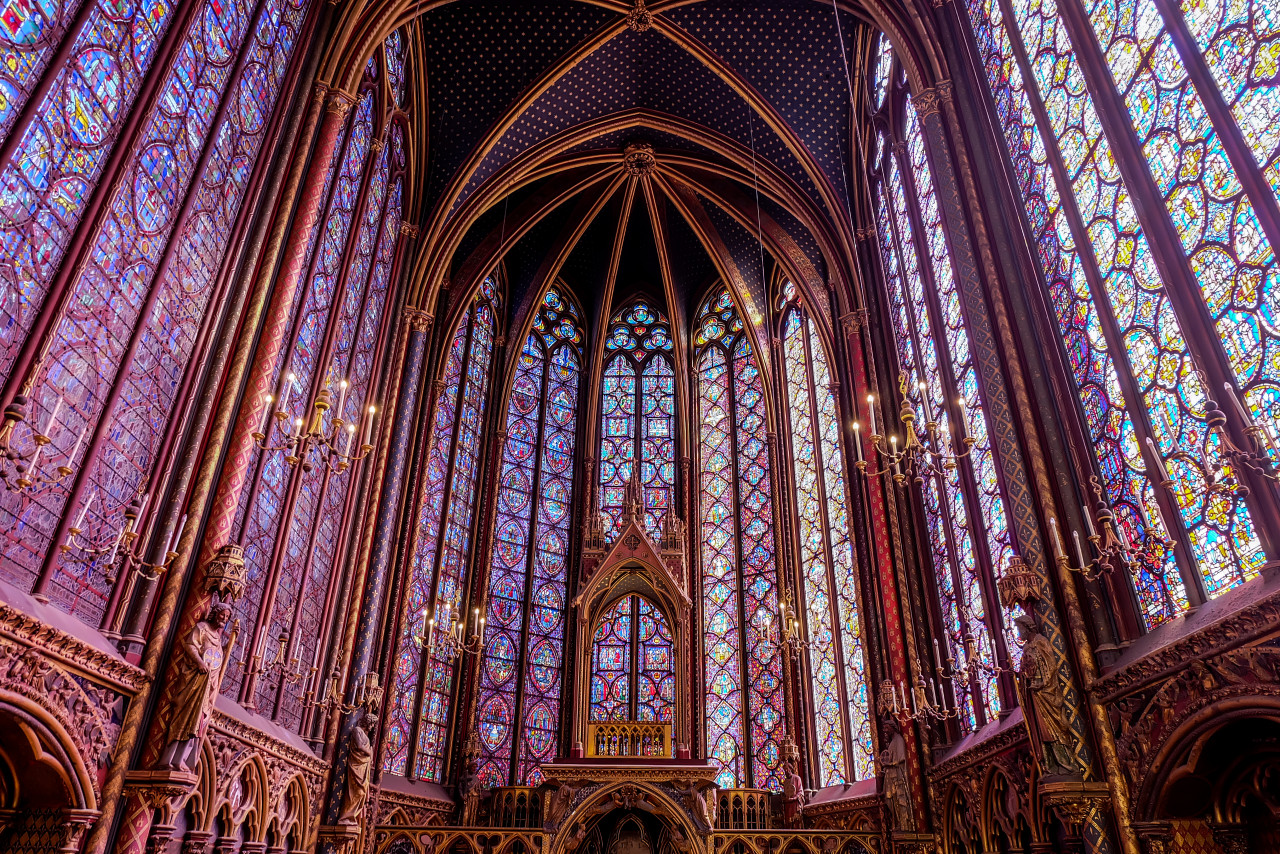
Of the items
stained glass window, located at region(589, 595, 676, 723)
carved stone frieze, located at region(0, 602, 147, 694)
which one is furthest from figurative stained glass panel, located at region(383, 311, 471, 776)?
carved stone frieze, located at region(0, 602, 147, 694)

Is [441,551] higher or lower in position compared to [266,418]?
higher

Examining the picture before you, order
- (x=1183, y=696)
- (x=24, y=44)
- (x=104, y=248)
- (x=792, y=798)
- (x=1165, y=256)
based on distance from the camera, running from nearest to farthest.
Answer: (x=1183, y=696)
(x=24, y=44)
(x=1165, y=256)
(x=104, y=248)
(x=792, y=798)

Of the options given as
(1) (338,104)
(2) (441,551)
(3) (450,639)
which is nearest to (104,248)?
(1) (338,104)

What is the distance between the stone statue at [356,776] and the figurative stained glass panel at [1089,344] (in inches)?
429

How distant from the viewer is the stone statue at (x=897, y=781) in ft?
41.9

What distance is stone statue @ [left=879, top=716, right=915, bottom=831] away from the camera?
12.8m

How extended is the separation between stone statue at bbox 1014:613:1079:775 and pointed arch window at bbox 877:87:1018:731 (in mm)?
997

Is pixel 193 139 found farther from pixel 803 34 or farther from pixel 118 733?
pixel 803 34

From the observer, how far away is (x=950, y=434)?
1216cm

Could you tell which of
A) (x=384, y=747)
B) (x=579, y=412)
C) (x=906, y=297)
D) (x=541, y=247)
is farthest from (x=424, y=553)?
(x=906, y=297)

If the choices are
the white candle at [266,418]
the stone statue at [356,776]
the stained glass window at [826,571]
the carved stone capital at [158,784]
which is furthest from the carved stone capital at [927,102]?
the stone statue at [356,776]

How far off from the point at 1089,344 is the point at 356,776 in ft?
38.4

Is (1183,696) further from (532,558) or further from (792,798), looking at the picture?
(532,558)

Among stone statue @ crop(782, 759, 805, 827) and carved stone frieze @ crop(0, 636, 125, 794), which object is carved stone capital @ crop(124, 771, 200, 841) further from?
stone statue @ crop(782, 759, 805, 827)
